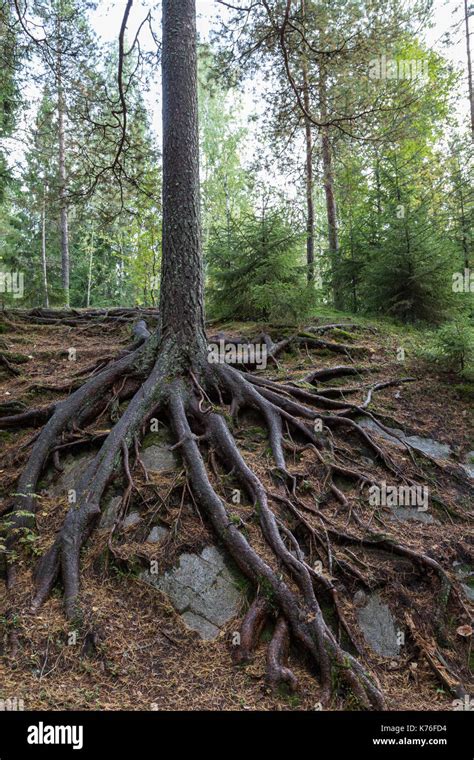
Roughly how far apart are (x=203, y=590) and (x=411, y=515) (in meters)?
2.27

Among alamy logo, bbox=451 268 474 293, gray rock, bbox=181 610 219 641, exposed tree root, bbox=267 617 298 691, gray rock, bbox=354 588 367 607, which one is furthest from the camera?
alamy logo, bbox=451 268 474 293

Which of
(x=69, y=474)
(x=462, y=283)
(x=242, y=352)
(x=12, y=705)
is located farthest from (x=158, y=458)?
(x=462, y=283)

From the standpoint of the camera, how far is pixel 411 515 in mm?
4242

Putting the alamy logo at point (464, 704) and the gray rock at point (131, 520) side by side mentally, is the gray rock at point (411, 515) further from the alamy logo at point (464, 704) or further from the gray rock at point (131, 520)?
the gray rock at point (131, 520)

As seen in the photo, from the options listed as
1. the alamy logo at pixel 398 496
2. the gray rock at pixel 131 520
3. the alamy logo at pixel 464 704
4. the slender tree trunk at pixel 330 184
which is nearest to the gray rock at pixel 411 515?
the alamy logo at pixel 398 496

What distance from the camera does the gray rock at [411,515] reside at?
4175 mm

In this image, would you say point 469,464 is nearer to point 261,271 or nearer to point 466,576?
point 466,576

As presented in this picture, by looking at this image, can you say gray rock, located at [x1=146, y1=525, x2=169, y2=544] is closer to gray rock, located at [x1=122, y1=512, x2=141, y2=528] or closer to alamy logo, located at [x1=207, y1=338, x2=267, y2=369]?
gray rock, located at [x1=122, y1=512, x2=141, y2=528]

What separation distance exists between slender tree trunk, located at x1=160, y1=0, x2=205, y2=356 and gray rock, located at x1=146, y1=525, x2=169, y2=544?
2.06 meters

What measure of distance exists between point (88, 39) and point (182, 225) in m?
4.80

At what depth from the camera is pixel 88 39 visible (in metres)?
6.99

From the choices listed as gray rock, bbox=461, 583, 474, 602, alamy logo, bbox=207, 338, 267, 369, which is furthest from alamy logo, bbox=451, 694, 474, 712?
alamy logo, bbox=207, 338, 267, 369
